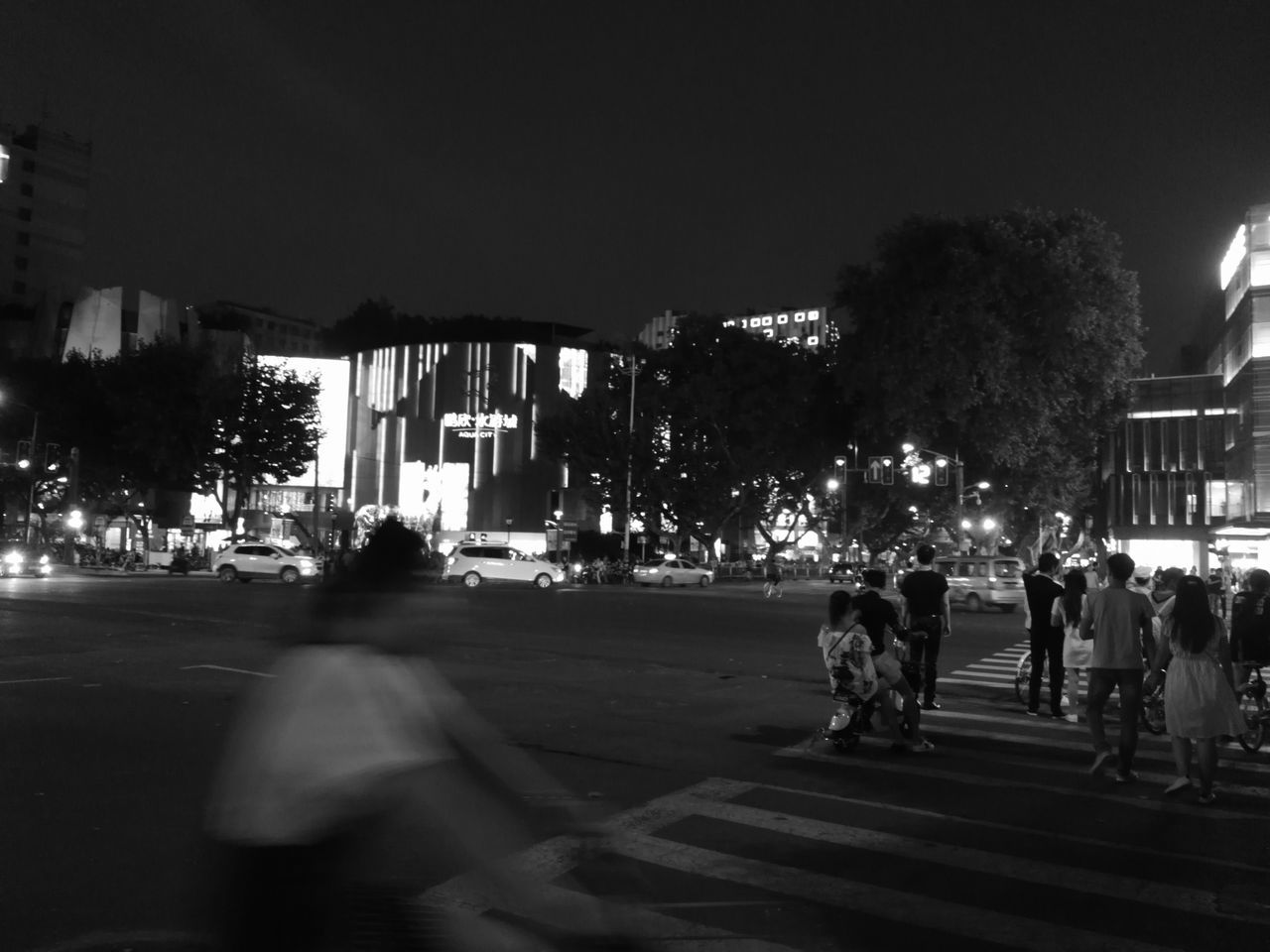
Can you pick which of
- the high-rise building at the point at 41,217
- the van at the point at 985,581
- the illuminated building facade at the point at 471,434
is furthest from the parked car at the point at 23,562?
the high-rise building at the point at 41,217

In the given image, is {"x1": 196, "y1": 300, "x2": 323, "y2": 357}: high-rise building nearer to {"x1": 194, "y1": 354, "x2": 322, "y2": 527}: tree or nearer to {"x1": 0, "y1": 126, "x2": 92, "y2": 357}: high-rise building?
{"x1": 0, "y1": 126, "x2": 92, "y2": 357}: high-rise building

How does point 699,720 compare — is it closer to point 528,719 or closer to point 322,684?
point 528,719

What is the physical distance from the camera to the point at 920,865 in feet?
21.4

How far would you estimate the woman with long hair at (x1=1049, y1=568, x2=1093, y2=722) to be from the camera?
42.3ft

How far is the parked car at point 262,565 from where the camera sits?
1831 inches

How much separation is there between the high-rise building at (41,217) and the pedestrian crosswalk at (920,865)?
103270 millimetres

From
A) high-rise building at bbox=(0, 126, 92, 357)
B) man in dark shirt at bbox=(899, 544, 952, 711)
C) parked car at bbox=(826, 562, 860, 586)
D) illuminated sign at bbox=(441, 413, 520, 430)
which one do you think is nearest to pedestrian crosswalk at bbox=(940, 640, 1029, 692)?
man in dark shirt at bbox=(899, 544, 952, 711)

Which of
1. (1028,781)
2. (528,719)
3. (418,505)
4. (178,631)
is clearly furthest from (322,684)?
(418,505)

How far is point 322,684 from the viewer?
3641 millimetres

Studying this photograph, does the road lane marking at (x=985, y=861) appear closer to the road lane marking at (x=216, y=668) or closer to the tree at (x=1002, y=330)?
the road lane marking at (x=216, y=668)

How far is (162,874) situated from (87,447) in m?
64.3

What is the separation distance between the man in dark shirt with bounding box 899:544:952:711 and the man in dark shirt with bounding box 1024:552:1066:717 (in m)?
1.11

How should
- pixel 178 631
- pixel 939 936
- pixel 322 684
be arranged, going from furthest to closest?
Answer: pixel 178 631
pixel 939 936
pixel 322 684

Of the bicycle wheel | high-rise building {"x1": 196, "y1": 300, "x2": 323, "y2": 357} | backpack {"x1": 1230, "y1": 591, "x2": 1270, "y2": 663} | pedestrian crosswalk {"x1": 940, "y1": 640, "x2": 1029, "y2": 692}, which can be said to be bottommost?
pedestrian crosswalk {"x1": 940, "y1": 640, "x2": 1029, "y2": 692}
